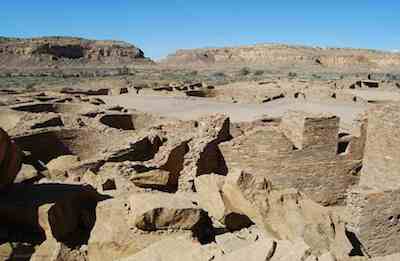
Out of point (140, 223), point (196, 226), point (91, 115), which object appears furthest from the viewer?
point (91, 115)

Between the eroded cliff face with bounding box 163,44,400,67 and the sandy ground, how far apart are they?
7703 cm

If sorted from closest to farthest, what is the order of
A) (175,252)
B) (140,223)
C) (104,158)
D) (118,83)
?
1. (175,252)
2. (140,223)
3. (104,158)
4. (118,83)

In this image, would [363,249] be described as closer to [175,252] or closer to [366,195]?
[366,195]

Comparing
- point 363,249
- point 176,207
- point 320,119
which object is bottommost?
point 363,249

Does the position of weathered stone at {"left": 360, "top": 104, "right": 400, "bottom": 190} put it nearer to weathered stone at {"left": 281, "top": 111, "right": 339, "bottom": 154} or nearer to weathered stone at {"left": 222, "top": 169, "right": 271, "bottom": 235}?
weathered stone at {"left": 281, "top": 111, "right": 339, "bottom": 154}

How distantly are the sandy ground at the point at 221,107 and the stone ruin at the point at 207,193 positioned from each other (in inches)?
402

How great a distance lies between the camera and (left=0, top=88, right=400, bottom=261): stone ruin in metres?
5.64

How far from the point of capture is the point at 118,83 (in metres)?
38.6

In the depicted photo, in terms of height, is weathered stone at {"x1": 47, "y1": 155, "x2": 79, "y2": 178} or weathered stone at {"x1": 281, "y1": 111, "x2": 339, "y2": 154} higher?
weathered stone at {"x1": 281, "y1": 111, "x2": 339, "y2": 154}

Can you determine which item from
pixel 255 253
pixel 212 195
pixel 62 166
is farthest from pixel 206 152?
pixel 255 253

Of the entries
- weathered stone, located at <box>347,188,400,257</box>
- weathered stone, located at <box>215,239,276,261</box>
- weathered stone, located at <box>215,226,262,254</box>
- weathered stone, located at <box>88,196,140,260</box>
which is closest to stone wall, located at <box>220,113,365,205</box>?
weathered stone, located at <box>347,188,400,257</box>

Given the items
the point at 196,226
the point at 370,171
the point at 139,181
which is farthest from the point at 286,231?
the point at 370,171

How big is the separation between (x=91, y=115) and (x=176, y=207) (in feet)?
39.6

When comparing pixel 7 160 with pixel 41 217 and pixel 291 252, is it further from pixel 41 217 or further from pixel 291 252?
pixel 291 252
